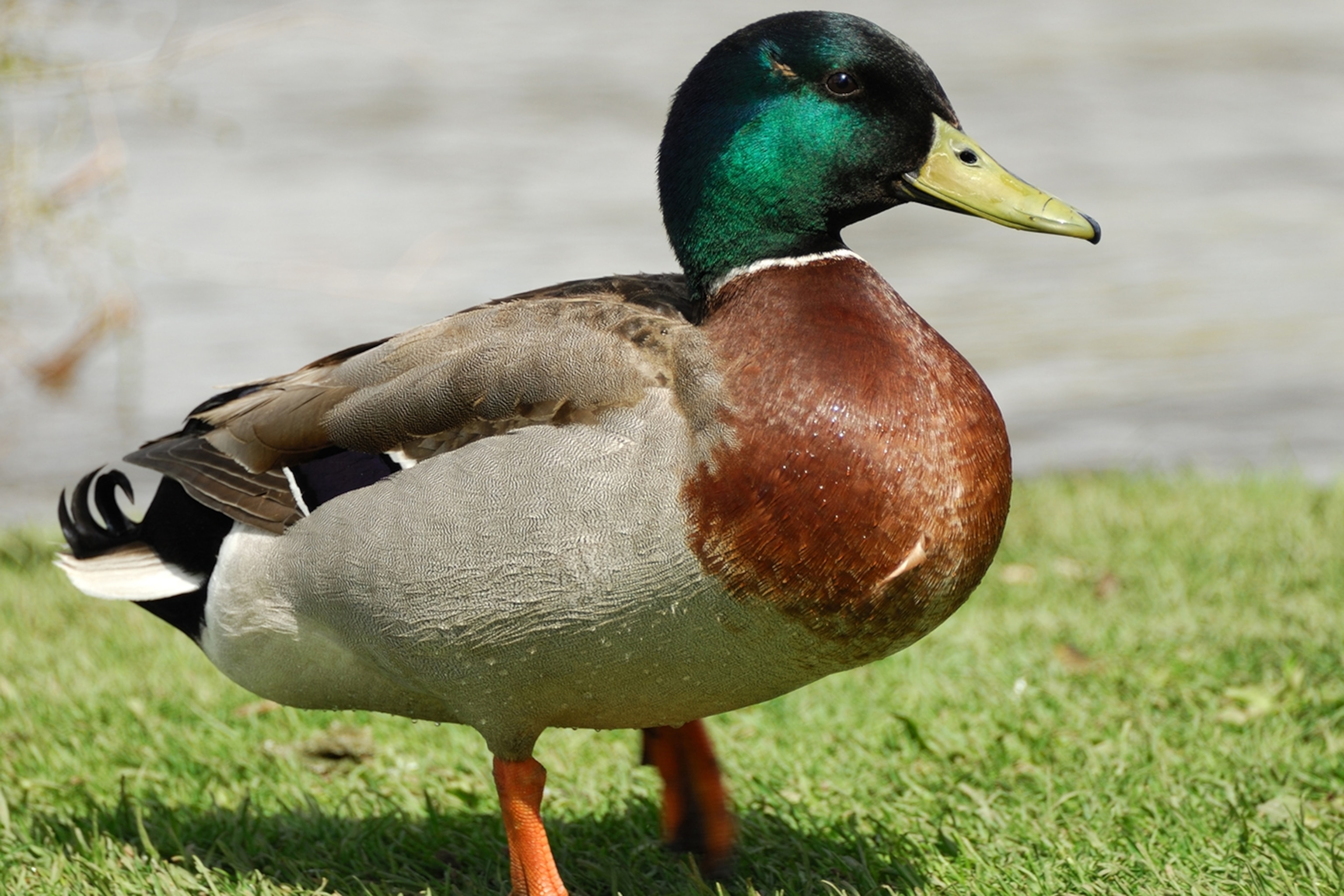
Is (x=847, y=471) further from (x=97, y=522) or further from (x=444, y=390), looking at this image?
(x=97, y=522)

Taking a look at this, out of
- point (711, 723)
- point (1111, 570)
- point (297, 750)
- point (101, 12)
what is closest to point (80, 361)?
point (101, 12)

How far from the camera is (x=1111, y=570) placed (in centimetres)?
481

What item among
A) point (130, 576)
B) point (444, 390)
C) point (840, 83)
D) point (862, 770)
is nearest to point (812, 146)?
point (840, 83)

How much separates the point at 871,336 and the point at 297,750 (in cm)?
178

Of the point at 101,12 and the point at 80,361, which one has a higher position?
the point at 101,12

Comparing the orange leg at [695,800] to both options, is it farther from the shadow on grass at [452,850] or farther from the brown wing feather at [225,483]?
the brown wing feather at [225,483]

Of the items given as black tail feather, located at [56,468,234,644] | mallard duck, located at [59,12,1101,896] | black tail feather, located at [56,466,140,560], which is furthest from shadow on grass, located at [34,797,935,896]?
black tail feather, located at [56,466,140,560]

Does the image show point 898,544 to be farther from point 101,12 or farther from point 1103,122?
point 1103,122

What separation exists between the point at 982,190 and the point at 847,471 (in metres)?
0.58

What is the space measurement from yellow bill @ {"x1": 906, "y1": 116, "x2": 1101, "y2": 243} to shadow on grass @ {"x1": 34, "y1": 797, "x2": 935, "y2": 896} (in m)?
1.20

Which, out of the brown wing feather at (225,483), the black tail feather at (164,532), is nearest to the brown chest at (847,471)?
the brown wing feather at (225,483)

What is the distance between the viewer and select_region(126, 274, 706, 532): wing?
8.93 feet

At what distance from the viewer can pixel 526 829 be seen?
114 inches

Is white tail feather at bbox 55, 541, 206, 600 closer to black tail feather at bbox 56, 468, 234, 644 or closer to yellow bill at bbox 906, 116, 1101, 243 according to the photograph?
black tail feather at bbox 56, 468, 234, 644
